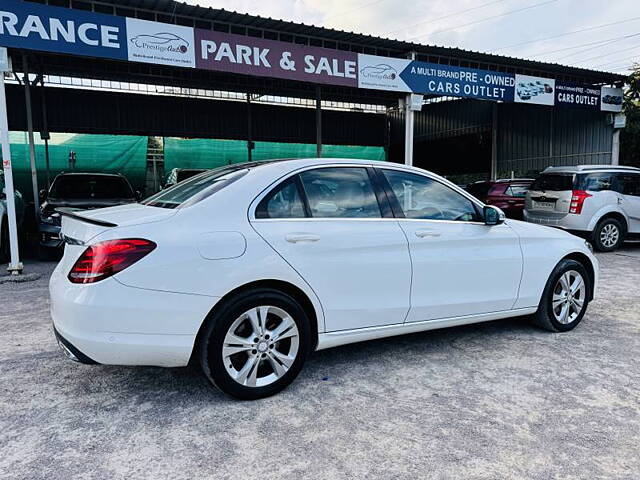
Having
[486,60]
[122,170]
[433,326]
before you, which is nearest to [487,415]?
[433,326]

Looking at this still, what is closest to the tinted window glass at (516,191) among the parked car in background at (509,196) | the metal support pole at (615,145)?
the parked car in background at (509,196)

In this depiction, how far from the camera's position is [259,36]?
997 centimetres

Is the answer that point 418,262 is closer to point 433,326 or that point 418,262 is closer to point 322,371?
point 433,326

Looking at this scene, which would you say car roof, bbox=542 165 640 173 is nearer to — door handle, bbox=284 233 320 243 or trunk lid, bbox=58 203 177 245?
door handle, bbox=284 233 320 243

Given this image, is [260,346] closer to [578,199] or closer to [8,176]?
[8,176]

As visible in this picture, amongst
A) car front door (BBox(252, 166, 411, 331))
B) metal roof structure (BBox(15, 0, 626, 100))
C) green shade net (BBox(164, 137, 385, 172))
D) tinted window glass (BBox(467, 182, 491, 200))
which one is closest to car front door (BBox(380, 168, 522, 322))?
car front door (BBox(252, 166, 411, 331))

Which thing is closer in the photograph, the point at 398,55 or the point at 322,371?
the point at 322,371

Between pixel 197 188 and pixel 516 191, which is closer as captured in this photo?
pixel 197 188

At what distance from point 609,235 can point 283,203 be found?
861cm

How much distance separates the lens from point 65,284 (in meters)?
2.71

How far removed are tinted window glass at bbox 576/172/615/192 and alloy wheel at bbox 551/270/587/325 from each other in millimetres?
5358

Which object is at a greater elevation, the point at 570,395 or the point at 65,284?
the point at 65,284

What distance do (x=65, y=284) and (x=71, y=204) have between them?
21.0ft

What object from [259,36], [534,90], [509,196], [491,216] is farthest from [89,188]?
[534,90]
